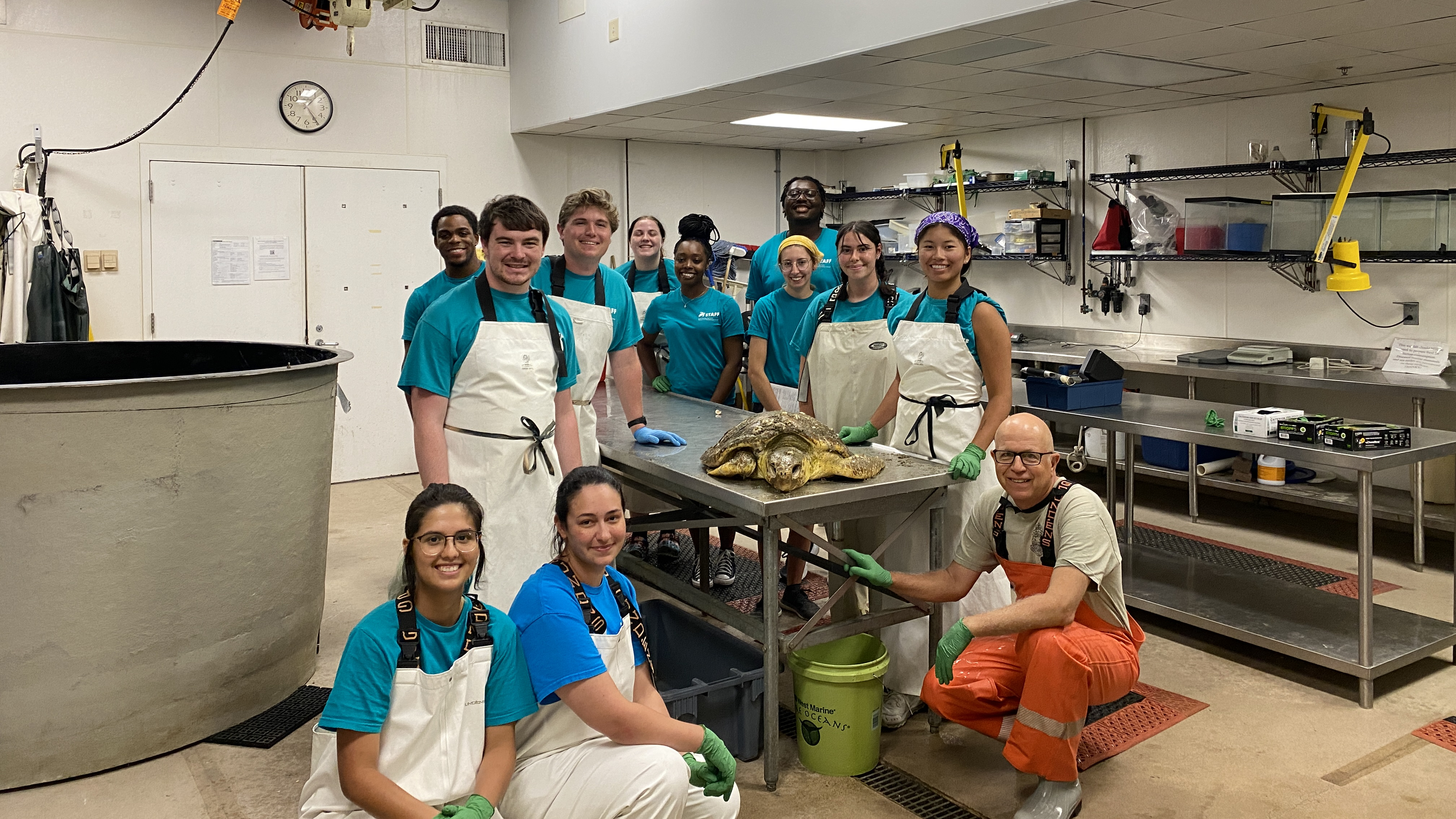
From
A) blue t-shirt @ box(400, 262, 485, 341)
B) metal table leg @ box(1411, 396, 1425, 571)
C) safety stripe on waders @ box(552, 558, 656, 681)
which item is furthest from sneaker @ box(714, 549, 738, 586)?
metal table leg @ box(1411, 396, 1425, 571)

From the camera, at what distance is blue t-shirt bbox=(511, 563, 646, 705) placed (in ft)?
7.11

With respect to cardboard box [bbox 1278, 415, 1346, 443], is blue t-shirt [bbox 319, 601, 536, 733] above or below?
below

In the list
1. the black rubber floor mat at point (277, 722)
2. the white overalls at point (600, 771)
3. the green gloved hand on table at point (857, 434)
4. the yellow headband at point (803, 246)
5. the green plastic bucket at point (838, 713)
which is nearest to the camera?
the white overalls at point (600, 771)

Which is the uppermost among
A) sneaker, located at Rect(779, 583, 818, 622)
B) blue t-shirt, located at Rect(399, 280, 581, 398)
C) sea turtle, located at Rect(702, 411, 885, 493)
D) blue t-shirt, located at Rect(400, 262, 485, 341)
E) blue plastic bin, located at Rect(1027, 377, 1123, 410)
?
blue t-shirt, located at Rect(400, 262, 485, 341)

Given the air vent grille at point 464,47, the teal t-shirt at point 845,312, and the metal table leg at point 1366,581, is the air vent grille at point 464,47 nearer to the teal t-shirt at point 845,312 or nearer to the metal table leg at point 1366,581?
Answer: the teal t-shirt at point 845,312

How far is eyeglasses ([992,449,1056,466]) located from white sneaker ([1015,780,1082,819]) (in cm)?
83

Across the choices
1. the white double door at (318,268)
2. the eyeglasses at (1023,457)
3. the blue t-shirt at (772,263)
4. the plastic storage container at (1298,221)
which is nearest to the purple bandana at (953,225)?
the eyeglasses at (1023,457)

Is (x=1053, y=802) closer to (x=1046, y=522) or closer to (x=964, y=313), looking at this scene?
(x=1046, y=522)

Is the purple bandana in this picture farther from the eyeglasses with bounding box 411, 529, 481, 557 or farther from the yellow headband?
the eyeglasses with bounding box 411, 529, 481, 557

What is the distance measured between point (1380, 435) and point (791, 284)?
2.19m

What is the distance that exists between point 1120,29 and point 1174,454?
274 centimetres

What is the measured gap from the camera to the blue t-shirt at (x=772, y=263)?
5195 millimetres

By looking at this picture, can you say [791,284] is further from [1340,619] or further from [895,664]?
[1340,619]

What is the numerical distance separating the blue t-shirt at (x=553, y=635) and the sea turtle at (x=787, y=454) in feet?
3.12
